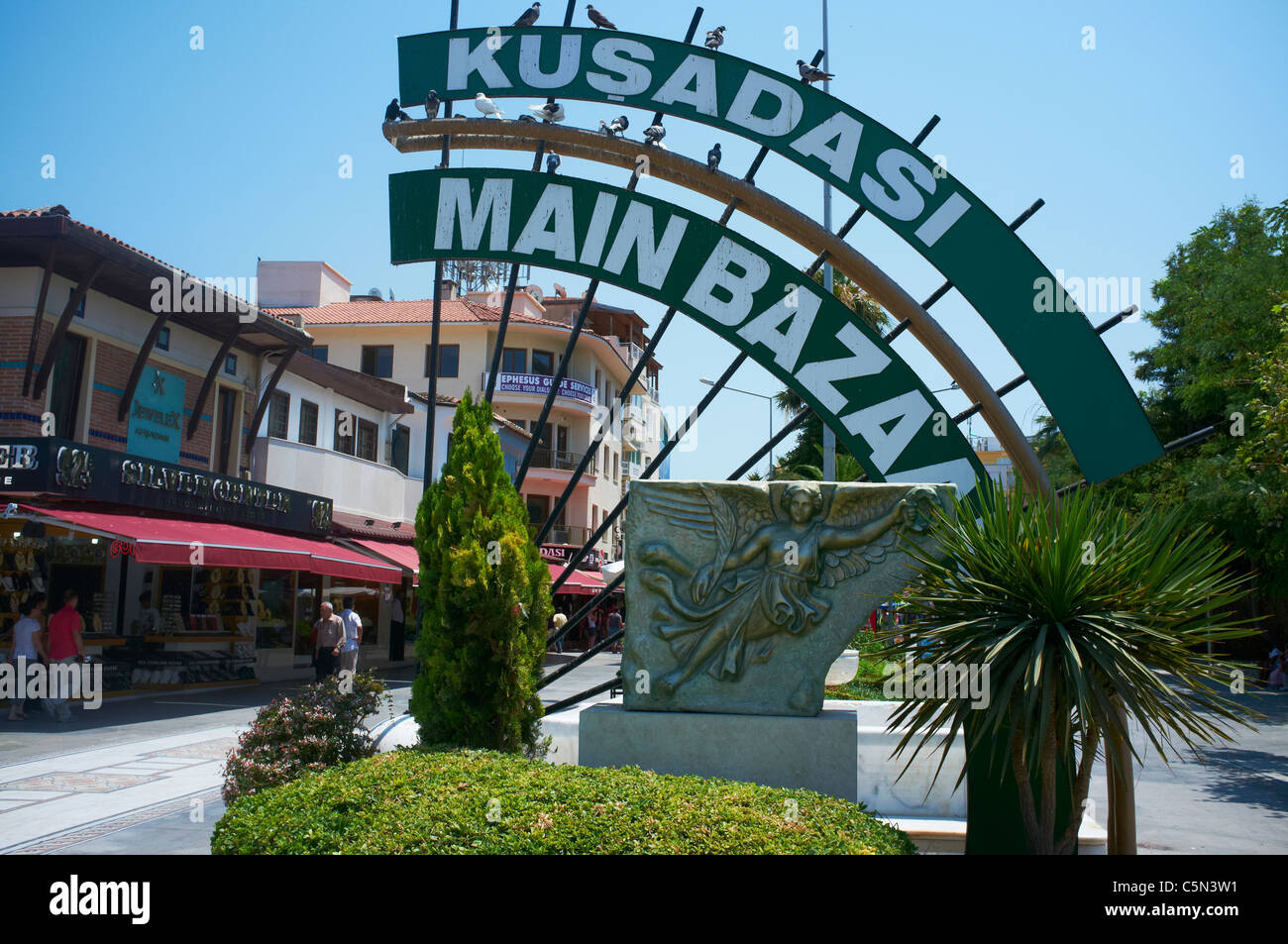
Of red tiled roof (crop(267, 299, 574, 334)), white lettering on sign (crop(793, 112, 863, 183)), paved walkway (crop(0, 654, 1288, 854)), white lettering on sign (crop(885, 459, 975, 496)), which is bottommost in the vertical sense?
paved walkway (crop(0, 654, 1288, 854))

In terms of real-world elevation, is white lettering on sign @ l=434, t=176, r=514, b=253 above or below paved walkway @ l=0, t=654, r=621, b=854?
above

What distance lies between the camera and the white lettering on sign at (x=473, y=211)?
9.60m

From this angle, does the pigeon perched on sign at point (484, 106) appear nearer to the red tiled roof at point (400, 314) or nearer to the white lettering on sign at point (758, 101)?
the white lettering on sign at point (758, 101)

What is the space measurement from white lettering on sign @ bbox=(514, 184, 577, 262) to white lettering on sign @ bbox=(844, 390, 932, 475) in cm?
307

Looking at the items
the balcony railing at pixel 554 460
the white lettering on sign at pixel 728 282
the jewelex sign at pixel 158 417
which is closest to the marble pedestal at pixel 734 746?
the white lettering on sign at pixel 728 282

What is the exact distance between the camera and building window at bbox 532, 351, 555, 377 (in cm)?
4669

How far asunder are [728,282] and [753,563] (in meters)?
2.94

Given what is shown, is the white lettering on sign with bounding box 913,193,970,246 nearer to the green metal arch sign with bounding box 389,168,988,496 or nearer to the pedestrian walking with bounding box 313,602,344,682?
the green metal arch sign with bounding box 389,168,988,496

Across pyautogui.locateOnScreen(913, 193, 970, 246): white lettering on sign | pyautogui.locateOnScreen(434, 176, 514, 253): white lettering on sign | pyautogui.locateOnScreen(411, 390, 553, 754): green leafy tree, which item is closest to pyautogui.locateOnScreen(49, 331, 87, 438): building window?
pyautogui.locateOnScreen(434, 176, 514, 253): white lettering on sign

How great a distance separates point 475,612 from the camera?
24.3 feet

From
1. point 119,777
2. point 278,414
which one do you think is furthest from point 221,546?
point 278,414
